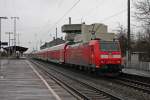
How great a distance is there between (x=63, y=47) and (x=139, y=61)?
8534 millimetres

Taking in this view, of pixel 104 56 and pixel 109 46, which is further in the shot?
pixel 109 46

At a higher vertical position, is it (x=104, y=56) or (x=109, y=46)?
(x=109, y=46)

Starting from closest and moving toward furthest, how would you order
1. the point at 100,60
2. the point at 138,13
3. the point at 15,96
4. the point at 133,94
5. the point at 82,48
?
the point at 15,96
the point at 133,94
the point at 100,60
the point at 82,48
the point at 138,13

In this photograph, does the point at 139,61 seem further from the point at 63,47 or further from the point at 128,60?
the point at 63,47

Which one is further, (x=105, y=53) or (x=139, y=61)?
(x=139, y=61)

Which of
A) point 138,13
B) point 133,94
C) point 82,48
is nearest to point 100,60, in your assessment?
point 82,48

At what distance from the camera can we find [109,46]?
2858 centimetres

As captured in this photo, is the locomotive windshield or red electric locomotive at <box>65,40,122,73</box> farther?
the locomotive windshield

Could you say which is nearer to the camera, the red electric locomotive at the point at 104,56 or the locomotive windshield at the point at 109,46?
the red electric locomotive at the point at 104,56

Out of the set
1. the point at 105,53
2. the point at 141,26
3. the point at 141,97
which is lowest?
the point at 141,97

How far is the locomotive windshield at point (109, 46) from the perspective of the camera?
28356mm

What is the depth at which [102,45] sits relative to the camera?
93.2ft

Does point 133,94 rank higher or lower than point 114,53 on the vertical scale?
lower

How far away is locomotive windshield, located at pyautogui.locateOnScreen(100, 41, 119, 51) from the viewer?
2836cm
